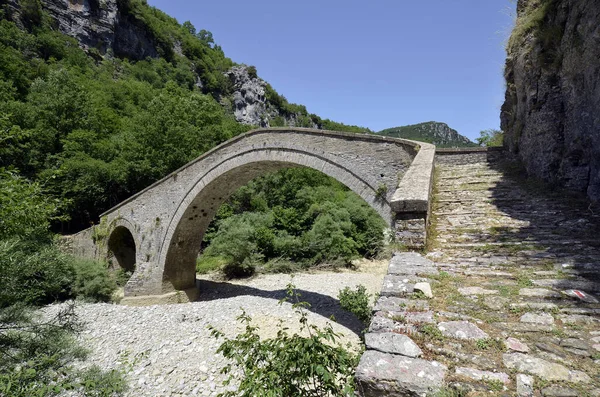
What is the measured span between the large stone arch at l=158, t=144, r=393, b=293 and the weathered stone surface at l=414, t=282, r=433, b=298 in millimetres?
4442

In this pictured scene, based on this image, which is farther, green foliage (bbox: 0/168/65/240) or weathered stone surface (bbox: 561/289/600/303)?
green foliage (bbox: 0/168/65/240)

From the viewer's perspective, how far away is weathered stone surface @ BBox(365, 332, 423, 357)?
1.84 metres

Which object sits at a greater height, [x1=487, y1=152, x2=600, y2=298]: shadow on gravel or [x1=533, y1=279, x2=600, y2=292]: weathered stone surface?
[x1=487, y1=152, x2=600, y2=298]: shadow on gravel

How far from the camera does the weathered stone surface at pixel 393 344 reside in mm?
1835

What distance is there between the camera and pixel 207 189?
35.5 ft

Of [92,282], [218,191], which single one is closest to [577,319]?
[218,191]

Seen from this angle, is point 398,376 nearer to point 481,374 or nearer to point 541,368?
point 481,374

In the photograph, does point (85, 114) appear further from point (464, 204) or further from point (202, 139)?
point (464, 204)

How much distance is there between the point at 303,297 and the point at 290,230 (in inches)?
314

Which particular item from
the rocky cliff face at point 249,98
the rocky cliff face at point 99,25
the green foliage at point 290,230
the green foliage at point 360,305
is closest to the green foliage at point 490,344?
the green foliage at point 360,305

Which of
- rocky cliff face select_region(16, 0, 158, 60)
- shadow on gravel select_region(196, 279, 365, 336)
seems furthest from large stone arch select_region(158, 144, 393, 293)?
rocky cliff face select_region(16, 0, 158, 60)

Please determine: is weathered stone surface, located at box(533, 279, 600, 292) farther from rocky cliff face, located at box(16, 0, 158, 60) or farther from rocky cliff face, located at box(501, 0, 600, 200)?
rocky cliff face, located at box(16, 0, 158, 60)

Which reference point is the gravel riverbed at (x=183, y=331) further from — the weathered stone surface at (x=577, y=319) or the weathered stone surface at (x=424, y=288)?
the weathered stone surface at (x=577, y=319)

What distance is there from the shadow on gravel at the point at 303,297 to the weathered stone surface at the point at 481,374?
6086mm
